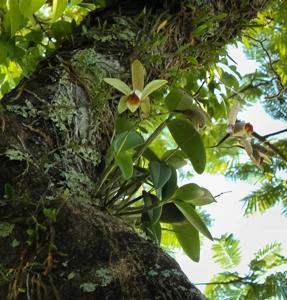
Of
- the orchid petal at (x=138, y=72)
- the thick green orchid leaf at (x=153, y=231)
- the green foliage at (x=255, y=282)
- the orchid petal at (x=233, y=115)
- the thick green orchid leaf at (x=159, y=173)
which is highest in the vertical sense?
the orchid petal at (x=138, y=72)

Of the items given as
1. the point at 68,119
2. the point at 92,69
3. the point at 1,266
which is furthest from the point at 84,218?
the point at 92,69

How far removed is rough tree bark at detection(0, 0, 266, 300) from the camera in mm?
569

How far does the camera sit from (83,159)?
2.62 feet

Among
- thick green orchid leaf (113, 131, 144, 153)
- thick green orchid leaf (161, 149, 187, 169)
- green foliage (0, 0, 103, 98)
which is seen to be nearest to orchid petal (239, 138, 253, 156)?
thick green orchid leaf (161, 149, 187, 169)

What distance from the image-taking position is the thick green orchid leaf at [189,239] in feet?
2.79

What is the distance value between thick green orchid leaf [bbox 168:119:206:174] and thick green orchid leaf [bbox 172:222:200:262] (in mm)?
90

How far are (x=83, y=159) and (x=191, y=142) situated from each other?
18 centimetres

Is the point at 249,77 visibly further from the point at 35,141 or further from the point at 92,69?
the point at 35,141

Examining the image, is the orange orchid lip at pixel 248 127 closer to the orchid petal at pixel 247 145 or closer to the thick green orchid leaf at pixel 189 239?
the orchid petal at pixel 247 145

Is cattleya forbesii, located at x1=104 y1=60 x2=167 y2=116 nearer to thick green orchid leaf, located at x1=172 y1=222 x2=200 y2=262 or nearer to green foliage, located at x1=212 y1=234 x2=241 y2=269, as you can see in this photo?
thick green orchid leaf, located at x1=172 y1=222 x2=200 y2=262

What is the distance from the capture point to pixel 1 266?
0.59 metres

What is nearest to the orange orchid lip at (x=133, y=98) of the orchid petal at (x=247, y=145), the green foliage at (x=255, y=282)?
the orchid petal at (x=247, y=145)

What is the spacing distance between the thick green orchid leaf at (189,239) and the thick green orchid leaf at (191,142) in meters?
0.09

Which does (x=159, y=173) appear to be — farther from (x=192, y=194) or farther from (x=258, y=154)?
(x=258, y=154)
